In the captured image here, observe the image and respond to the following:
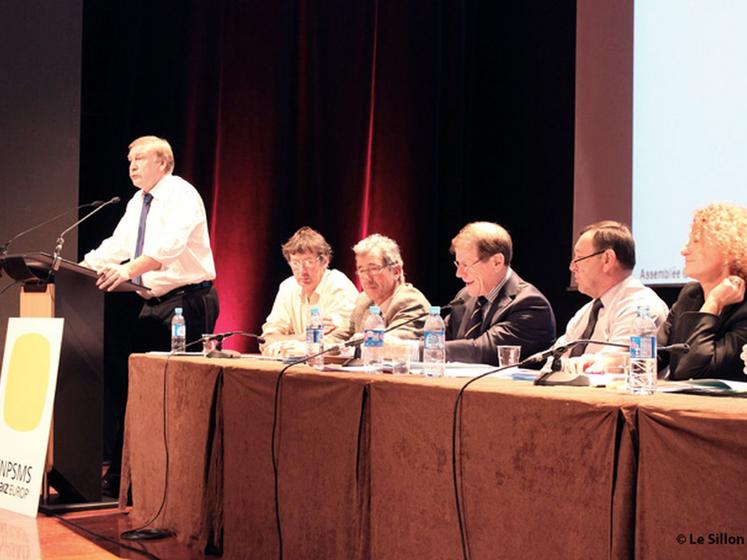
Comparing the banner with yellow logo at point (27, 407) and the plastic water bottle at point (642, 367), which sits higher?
the plastic water bottle at point (642, 367)

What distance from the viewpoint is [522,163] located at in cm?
555

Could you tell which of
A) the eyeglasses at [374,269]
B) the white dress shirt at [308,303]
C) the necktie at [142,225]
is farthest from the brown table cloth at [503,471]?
the necktie at [142,225]

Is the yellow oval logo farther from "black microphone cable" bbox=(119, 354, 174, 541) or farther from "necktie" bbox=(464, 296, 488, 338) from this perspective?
"necktie" bbox=(464, 296, 488, 338)

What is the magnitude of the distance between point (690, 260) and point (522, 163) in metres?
2.82

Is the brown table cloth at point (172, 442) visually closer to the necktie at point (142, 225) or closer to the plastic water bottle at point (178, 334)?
the plastic water bottle at point (178, 334)

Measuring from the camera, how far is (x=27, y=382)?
3.55 m

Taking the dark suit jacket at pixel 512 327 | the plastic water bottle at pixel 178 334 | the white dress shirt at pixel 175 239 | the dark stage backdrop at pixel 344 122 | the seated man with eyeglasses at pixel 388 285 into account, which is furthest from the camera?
the dark stage backdrop at pixel 344 122

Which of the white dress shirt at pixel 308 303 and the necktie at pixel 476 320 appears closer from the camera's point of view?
the necktie at pixel 476 320

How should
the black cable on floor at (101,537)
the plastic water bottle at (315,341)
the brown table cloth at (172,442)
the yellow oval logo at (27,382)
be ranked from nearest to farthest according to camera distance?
the plastic water bottle at (315,341)
the brown table cloth at (172,442)
the black cable on floor at (101,537)
the yellow oval logo at (27,382)

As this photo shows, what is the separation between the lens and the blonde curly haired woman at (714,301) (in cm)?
261

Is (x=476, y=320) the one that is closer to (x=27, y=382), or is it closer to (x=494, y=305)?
(x=494, y=305)

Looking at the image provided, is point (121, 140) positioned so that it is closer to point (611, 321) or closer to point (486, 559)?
point (611, 321)

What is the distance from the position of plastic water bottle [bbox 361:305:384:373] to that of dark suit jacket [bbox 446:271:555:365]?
73 cm

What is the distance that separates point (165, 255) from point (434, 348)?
1.94m
